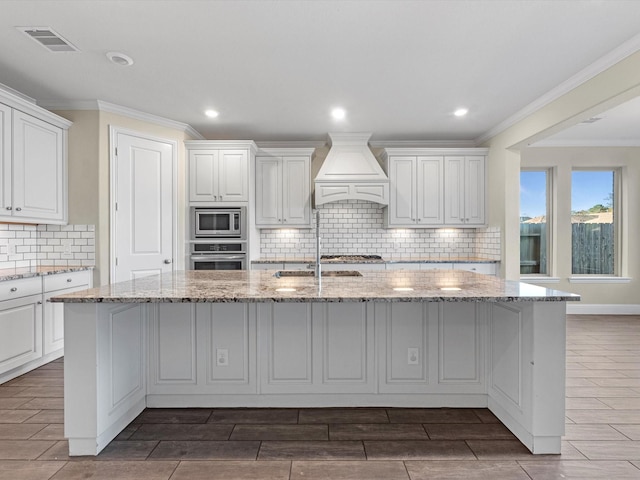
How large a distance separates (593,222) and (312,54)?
5333 mm

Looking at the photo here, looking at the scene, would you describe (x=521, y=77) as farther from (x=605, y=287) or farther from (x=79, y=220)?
(x=79, y=220)

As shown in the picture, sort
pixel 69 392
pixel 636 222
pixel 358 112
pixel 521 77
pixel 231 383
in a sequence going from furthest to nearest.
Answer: pixel 636 222
pixel 358 112
pixel 521 77
pixel 231 383
pixel 69 392

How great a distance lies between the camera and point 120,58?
10.2 ft

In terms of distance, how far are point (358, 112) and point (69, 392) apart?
3671 millimetres

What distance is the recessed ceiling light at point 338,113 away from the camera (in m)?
4.30

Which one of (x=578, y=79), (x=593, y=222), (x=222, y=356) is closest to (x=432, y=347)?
(x=222, y=356)

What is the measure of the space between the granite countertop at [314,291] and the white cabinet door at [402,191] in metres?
2.72

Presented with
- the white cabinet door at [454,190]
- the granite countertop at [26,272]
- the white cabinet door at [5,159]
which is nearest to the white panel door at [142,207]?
the granite countertop at [26,272]

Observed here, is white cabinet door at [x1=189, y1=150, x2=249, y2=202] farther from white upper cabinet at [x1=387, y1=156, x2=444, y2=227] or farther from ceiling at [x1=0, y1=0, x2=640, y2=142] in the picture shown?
white upper cabinet at [x1=387, y1=156, x2=444, y2=227]

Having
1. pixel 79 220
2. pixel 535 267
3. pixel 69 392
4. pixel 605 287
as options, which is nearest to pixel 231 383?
pixel 69 392

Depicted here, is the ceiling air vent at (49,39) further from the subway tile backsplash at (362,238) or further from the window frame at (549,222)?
the window frame at (549,222)

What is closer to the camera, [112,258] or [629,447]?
[629,447]

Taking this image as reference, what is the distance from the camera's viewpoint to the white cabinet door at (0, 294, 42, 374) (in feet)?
10.3

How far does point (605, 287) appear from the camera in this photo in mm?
5863
